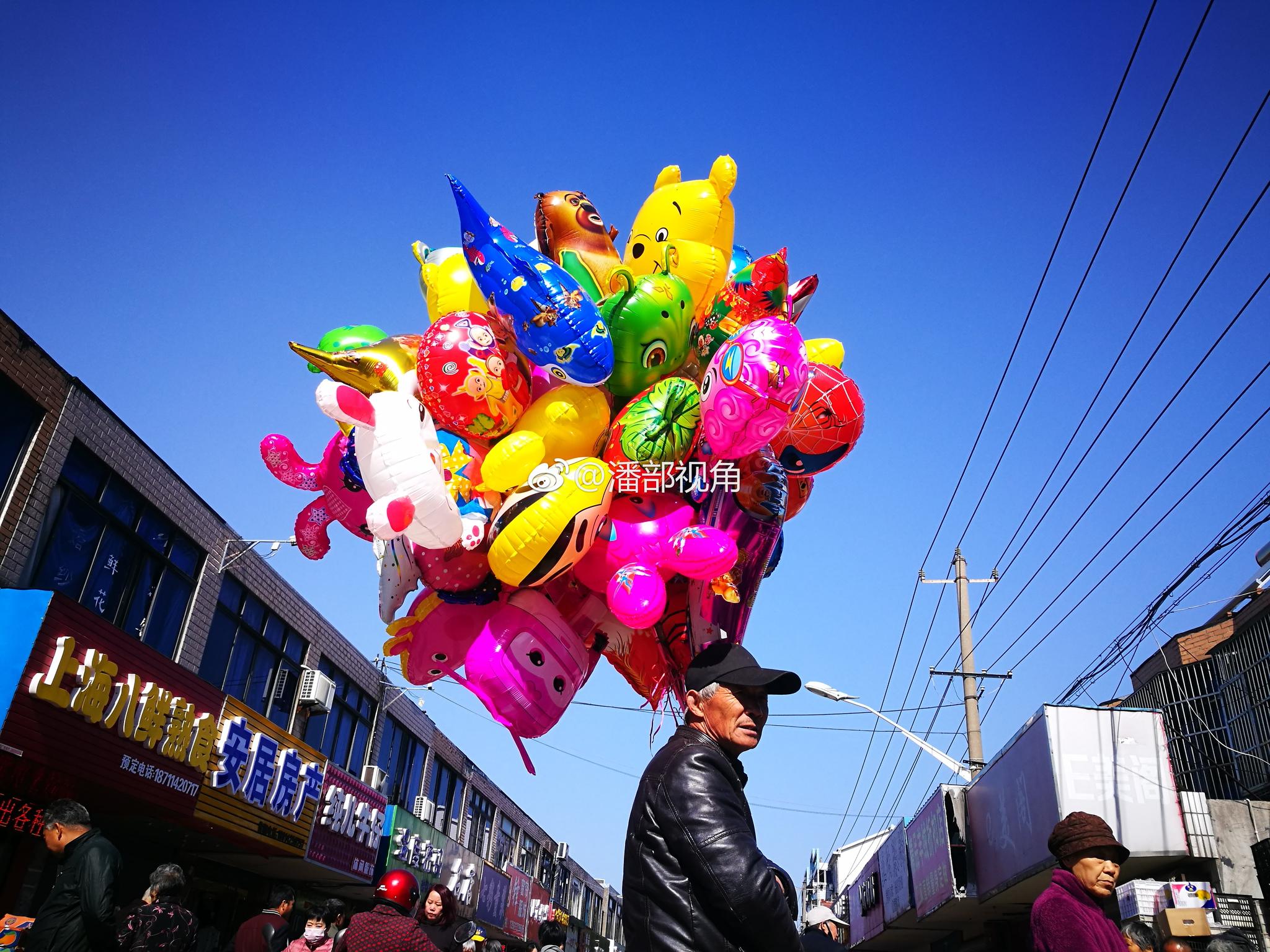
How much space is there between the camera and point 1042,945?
3406 millimetres

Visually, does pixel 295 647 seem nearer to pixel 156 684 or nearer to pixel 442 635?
pixel 156 684

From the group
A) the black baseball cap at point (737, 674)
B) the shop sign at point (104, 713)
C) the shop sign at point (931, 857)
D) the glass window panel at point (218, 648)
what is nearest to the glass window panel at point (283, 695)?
the glass window panel at point (218, 648)

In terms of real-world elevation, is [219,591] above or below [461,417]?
above

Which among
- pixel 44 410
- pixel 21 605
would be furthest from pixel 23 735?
pixel 44 410

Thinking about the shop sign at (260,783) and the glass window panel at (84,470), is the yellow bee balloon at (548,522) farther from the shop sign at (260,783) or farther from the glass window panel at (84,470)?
the shop sign at (260,783)

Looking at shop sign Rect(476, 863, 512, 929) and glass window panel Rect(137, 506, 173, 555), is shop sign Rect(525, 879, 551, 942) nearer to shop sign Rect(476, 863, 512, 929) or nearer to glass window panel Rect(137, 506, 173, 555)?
shop sign Rect(476, 863, 512, 929)

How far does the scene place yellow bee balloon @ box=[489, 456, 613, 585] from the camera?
14.0 ft

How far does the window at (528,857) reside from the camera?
35612 mm

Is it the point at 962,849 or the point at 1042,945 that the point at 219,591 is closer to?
the point at 962,849

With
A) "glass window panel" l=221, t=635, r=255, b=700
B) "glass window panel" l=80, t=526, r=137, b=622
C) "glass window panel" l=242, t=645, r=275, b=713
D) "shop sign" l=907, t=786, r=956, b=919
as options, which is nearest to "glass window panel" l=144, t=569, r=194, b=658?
"glass window panel" l=80, t=526, r=137, b=622

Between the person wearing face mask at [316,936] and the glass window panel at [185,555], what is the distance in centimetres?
668

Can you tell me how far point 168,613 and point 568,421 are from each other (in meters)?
10.2

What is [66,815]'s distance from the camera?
452 cm

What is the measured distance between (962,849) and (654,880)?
12.1m
